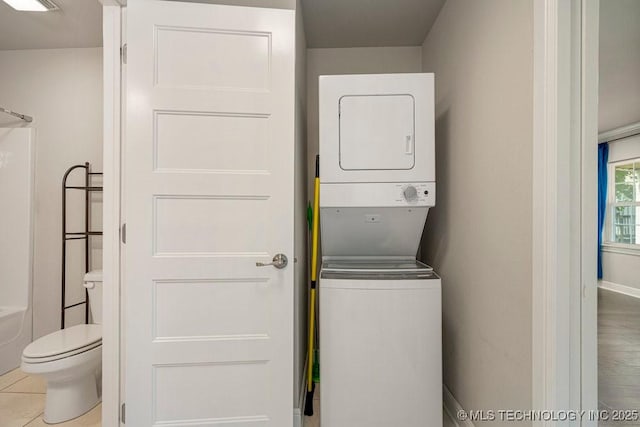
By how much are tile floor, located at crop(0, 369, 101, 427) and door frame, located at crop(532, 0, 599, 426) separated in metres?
2.42

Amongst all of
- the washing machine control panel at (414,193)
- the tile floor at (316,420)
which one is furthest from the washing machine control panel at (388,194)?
the tile floor at (316,420)

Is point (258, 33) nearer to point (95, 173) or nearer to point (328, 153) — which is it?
point (328, 153)

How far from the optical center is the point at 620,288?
3.02 feet

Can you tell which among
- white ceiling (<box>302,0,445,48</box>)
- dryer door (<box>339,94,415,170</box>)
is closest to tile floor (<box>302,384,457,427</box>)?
dryer door (<box>339,94,415,170</box>)

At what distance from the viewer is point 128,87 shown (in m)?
1.42

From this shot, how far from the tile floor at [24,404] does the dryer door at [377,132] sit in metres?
2.21

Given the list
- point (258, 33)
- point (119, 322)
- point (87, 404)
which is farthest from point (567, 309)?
point (87, 404)

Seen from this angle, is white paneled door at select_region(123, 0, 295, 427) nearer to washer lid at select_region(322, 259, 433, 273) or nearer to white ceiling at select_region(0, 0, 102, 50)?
washer lid at select_region(322, 259, 433, 273)

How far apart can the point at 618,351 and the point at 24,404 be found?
3169 millimetres

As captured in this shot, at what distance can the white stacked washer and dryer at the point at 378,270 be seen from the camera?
1479mm

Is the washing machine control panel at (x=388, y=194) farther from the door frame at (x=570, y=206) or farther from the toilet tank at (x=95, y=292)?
the toilet tank at (x=95, y=292)

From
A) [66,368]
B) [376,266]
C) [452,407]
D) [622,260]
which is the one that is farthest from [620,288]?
[66,368]

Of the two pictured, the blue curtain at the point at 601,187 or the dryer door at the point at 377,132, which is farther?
the dryer door at the point at 377,132

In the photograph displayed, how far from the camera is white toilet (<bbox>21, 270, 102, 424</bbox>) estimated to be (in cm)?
166
